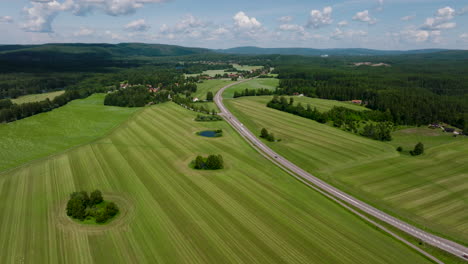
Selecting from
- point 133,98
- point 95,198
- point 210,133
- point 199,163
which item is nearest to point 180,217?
point 95,198

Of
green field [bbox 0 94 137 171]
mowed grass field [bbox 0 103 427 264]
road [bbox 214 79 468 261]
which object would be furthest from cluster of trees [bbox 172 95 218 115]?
mowed grass field [bbox 0 103 427 264]

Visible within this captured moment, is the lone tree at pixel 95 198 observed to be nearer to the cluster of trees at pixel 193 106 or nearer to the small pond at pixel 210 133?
the small pond at pixel 210 133

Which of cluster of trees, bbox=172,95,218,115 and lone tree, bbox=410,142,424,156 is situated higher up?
cluster of trees, bbox=172,95,218,115

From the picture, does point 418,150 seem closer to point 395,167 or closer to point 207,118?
point 395,167

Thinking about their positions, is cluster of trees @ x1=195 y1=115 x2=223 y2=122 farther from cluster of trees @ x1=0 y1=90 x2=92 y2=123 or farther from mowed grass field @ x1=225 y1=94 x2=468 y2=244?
cluster of trees @ x1=0 y1=90 x2=92 y2=123

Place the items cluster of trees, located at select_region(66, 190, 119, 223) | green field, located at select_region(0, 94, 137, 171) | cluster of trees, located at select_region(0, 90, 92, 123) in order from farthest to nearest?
cluster of trees, located at select_region(0, 90, 92, 123) → green field, located at select_region(0, 94, 137, 171) → cluster of trees, located at select_region(66, 190, 119, 223)

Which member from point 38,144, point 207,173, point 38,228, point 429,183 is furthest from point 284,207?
point 38,144

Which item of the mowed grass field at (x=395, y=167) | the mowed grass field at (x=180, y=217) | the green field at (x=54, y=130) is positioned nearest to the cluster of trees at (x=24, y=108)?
the green field at (x=54, y=130)
